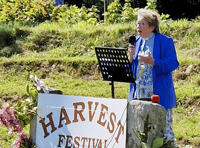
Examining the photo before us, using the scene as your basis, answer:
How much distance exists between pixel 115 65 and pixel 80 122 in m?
0.72

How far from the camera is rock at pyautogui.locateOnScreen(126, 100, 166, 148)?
4.37m

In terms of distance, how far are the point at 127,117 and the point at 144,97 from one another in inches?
16.3

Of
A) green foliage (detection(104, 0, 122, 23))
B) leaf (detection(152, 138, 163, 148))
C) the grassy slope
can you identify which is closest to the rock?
leaf (detection(152, 138, 163, 148))

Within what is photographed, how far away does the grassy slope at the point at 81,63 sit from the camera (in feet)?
23.9

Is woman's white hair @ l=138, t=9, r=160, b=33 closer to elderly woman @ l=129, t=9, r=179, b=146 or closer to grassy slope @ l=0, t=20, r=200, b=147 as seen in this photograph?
elderly woman @ l=129, t=9, r=179, b=146

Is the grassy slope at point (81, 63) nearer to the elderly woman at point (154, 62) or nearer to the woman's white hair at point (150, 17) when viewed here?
the elderly woman at point (154, 62)

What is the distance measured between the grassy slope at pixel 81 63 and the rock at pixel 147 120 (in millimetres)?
1725

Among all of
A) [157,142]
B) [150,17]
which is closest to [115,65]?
[150,17]

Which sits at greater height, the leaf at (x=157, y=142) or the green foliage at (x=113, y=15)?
the green foliage at (x=113, y=15)

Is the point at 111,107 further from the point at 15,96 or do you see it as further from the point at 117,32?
the point at 117,32

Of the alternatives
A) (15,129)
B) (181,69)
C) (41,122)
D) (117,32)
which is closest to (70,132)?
(41,122)

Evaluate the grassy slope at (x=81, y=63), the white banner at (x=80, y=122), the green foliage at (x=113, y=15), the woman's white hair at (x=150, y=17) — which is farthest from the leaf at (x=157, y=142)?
the green foliage at (x=113, y=15)

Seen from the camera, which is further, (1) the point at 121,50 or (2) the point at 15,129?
(2) the point at 15,129

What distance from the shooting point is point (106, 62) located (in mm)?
4867
